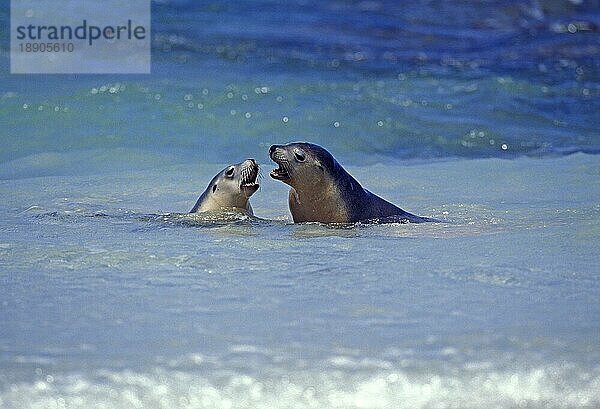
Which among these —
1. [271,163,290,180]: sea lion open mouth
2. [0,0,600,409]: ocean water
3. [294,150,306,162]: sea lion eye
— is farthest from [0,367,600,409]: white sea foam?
[294,150,306,162]: sea lion eye

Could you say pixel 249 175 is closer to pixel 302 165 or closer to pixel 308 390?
pixel 302 165

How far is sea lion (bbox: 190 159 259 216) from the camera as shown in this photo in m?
5.84

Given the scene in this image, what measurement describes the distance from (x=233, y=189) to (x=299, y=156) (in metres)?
0.42

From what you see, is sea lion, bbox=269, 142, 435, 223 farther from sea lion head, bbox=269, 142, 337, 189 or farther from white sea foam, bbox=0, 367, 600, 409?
white sea foam, bbox=0, 367, 600, 409

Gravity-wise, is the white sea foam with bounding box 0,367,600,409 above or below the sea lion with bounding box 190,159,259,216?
below

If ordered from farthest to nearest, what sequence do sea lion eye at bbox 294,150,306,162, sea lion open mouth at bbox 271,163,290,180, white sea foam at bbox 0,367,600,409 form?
1. sea lion eye at bbox 294,150,306,162
2. sea lion open mouth at bbox 271,163,290,180
3. white sea foam at bbox 0,367,600,409

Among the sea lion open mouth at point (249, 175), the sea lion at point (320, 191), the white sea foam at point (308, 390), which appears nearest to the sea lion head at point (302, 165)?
the sea lion at point (320, 191)

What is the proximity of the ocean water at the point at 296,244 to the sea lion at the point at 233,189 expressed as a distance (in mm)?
194

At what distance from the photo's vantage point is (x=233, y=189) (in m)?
5.92

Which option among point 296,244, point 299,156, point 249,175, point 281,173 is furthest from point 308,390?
point 249,175

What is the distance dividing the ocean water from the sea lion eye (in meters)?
0.34

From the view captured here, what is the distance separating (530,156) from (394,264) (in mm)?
5110

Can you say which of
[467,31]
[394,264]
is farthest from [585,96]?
[394,264]

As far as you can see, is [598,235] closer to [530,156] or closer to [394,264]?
[394,264]
